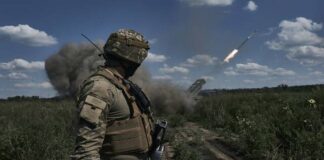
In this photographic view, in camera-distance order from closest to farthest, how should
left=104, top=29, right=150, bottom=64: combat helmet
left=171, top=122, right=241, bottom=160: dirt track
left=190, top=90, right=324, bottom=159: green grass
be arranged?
left=104, top=29, right=150, bottom=64: combat helmet
left=190, top=90, right=324, bottom=159: green grass
left=171, top=122, right=241, bottom=160: dirt track

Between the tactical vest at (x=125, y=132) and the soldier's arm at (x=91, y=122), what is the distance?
5.5 inches

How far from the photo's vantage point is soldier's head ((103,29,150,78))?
12.3ft

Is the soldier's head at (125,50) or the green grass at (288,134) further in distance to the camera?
the green grass at (288,134)

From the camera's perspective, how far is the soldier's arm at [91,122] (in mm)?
3344

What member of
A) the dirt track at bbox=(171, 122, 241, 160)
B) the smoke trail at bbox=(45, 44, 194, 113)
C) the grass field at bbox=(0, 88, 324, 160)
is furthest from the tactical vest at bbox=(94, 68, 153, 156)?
the smoke trail at bbox=(45, 44, 194, 113)

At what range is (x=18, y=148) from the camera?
10.7m

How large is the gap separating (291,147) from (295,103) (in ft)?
15.7

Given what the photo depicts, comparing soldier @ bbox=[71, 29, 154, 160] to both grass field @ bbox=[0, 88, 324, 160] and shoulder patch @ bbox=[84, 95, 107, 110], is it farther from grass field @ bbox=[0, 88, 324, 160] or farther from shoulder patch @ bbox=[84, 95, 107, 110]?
grass field @ bbox=[0, 88, 324, 160]

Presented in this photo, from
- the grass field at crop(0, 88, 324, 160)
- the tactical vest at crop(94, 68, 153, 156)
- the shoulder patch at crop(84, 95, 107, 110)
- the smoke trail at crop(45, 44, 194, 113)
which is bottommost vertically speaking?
the grass field at crop(0, 88, 324, 160)

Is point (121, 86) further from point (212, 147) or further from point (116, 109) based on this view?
point (212, 147)

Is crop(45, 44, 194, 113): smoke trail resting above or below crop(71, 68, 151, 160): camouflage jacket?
above

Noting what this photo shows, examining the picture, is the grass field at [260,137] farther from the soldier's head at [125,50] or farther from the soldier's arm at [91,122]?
the soldier's arm at [91,122]

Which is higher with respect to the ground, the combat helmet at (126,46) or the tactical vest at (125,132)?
the combat helmet at (126,46)

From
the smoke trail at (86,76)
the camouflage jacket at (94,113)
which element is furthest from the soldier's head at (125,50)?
the smoke trail at (86,76)
